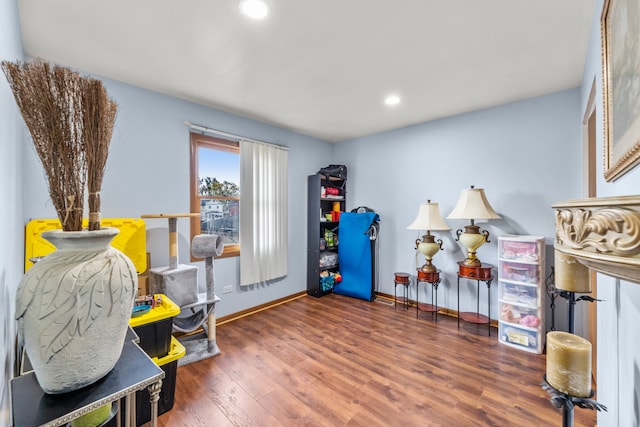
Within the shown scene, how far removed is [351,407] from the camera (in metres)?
1.73

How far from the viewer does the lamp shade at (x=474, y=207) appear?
8.59 ft

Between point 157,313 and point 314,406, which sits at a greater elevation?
point 157,313

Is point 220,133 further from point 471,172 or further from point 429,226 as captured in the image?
point 471,172

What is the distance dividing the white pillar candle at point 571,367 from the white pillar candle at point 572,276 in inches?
14.9

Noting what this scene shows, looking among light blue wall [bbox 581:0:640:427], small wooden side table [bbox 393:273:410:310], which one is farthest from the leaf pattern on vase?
small wooden side table [bbox 393:273:410:310]

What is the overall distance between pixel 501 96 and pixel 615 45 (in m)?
1.94

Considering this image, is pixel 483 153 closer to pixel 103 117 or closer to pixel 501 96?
pixel 501 96

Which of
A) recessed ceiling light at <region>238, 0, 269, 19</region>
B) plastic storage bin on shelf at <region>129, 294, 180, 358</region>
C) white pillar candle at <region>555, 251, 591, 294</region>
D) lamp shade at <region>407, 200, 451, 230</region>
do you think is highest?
recessed ceiling light at <region>238, 0, 269, 19</region>

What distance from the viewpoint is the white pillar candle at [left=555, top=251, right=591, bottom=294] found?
1.09 meters

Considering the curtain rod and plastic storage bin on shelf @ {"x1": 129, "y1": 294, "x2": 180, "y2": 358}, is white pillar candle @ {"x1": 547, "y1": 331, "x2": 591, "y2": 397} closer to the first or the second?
plastic storage bin on shelf @ {"x1": 129, "y1": 294, "x2": 180, "y2": 358}

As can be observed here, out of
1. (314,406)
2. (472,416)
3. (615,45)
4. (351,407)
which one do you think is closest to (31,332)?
(314,406)

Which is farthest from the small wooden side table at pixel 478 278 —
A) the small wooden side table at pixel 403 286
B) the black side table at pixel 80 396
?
the black side table at pixel 80 396

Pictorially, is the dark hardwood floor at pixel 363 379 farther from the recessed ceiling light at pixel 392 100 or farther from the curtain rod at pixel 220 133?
the recessed ceiling light at pixel 392 100

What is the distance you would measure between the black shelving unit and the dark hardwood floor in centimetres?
98
